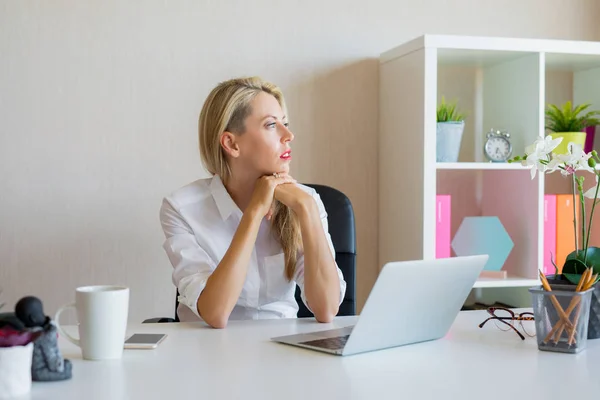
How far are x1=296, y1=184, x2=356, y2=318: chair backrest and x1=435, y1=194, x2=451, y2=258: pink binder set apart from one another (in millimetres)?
591

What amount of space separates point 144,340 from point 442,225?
154 cm

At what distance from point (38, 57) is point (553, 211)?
194 cm

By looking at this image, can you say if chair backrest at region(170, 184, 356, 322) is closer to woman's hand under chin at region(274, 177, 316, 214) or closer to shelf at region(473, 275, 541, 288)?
woman's hand under chin at region(274, 177, 316, 214)

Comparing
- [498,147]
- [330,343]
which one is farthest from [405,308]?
[498,147]

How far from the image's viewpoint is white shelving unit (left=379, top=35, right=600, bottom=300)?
266 cm

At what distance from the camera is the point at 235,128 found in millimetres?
2115

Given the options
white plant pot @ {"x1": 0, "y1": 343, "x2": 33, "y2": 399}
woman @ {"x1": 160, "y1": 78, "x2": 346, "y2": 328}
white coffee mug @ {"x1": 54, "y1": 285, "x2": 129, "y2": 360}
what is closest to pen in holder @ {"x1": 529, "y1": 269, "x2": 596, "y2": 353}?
woman @ {"x1": 160, "y1": 78, "x2": 346, "y2": 328}

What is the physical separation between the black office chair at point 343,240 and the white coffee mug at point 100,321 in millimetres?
908

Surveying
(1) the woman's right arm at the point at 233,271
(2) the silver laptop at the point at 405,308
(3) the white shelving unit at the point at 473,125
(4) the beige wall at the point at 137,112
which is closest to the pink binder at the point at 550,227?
(3) the white shelving unit at the point at 473,125

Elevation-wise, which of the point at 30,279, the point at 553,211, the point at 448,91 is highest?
the point at 448,91

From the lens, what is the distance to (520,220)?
2900 millimetres

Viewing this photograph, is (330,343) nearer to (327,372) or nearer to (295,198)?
Result: (327,372)

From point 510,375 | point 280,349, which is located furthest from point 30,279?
point 510,375

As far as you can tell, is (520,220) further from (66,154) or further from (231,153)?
(66,154)
